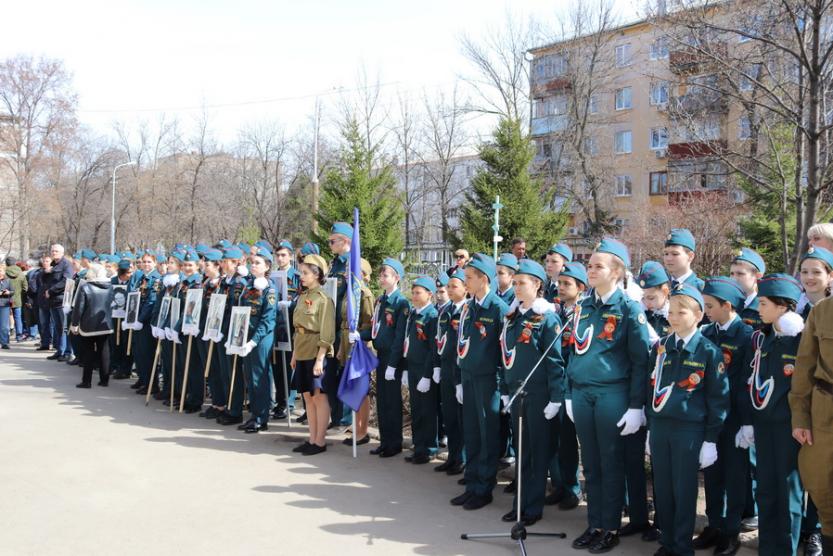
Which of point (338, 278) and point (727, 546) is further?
point (338, 278)

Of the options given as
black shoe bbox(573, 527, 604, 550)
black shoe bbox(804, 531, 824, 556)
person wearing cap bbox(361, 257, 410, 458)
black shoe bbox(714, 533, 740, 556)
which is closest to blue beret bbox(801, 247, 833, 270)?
black shoe bbox(804, 531, 824, 556)

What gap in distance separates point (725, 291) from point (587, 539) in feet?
6.91

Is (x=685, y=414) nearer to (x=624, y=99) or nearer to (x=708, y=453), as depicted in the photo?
(x=708, y=453)

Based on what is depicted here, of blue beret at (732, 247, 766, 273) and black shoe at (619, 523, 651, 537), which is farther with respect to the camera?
blue beret at (732, 247, 766, 273)

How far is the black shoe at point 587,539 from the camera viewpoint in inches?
203

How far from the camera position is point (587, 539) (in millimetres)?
5184

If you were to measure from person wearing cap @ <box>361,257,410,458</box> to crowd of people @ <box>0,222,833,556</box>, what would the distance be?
22mm

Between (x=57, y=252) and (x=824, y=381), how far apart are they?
14.8 meters

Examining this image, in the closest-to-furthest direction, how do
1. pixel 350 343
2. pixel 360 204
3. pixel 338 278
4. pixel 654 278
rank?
pixel 654 278
pixel 350 343
pixel 338 278
pixel 360 204

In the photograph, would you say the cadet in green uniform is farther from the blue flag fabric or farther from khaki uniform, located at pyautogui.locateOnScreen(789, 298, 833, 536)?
khaki uniform, located at pyautogui.locateOnScreen(789, 298, 833, 536)

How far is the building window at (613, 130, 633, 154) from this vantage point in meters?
43.5

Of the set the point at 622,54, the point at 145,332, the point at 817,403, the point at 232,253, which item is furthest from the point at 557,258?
the point at 622,54

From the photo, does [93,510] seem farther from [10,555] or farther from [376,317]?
[376,317]

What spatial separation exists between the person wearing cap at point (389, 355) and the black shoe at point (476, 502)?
1847mm
